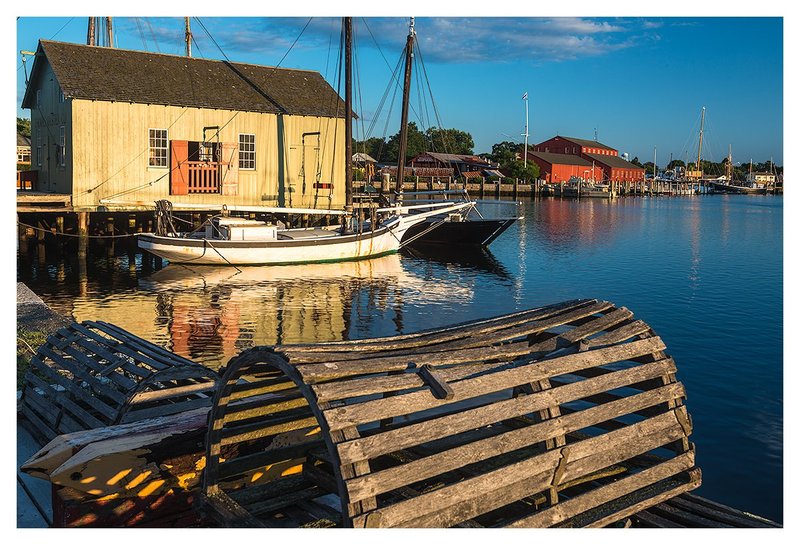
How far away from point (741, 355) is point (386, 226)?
19.2 m

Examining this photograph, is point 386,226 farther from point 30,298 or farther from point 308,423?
point 308,423

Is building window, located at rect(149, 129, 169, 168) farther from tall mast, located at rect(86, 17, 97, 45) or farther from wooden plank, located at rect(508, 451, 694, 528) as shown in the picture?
wooden plank, located at rect(508, 451, 694, 528)

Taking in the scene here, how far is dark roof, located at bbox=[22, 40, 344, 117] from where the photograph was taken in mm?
33625

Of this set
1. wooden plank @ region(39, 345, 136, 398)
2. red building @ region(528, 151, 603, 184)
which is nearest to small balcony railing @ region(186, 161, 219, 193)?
wooden plank @ region(39, 345, 136, 398)

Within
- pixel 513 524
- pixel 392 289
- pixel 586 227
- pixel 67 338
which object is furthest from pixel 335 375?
pixel 586 227

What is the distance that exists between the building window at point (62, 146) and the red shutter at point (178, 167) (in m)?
4.37

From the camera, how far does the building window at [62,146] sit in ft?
110

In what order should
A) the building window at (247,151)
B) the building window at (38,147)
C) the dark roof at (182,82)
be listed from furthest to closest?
the building window at (38,147) < the building window at (247,151) < the dark roof at (182,82)

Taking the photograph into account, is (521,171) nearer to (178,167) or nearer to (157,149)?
(178,167)

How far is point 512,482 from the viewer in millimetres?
5426

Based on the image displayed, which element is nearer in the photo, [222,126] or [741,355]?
[741,355]

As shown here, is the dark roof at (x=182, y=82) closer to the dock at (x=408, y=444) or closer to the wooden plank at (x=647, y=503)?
the dock at (x=408, y=444)

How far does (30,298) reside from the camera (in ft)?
62.7

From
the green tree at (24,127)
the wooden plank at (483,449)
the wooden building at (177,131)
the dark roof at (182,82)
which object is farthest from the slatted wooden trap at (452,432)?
the green tree at (24,127)
